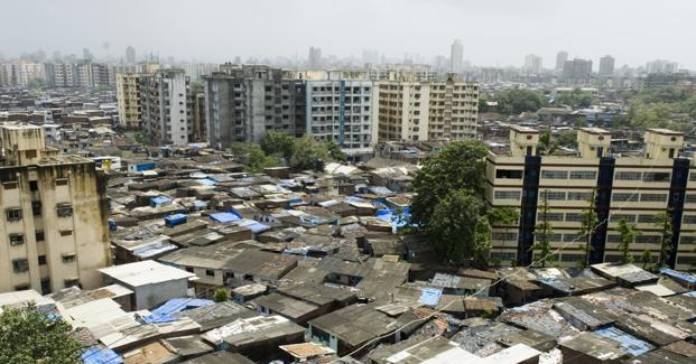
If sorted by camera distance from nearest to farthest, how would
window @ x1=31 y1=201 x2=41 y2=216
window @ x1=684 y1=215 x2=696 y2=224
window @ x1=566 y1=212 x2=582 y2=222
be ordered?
window @ x1=31 y1=201 x2=41 y2=216 < window @ x1=684 y1=215 x2=696 y2=224 < window @ x1=566 y1=212 x2=582 y2=222

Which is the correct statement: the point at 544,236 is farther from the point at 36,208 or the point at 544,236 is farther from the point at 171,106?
the point at 171,106

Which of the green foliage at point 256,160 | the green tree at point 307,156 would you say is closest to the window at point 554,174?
the green tree at point 307,156

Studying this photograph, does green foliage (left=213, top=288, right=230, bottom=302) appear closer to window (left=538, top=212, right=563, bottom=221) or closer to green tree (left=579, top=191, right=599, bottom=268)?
window (left=538, top=212, right=563, bottom=221)

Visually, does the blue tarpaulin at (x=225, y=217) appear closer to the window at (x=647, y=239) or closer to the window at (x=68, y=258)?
the window at (x=68, y=258)

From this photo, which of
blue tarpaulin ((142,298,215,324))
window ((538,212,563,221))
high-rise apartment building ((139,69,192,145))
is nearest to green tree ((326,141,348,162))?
high-rise apartment building ((139,69,192,145))

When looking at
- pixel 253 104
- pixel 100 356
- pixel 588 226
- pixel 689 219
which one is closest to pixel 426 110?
pixel 253 104

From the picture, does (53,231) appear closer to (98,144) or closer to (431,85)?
(98,144)
